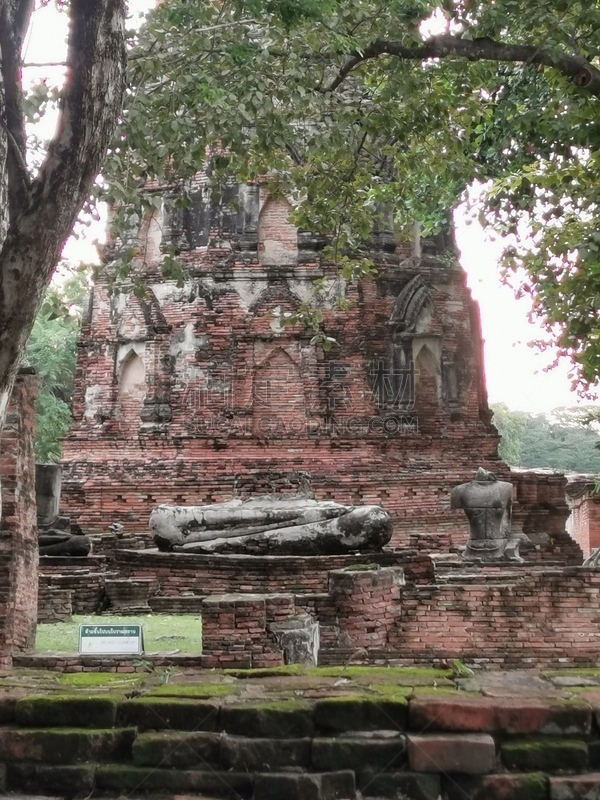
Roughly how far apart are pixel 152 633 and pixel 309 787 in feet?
14.8

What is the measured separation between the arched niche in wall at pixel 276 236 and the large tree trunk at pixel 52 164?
10677 mm

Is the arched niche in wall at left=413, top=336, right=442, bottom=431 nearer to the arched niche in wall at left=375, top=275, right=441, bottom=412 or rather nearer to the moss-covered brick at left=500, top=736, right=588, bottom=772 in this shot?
the arched niche in wall at left=375, top=275, right=441, bottom=412

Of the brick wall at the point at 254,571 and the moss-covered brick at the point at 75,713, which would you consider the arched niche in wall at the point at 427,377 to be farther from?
the moss-covered brick at the point at 75,713

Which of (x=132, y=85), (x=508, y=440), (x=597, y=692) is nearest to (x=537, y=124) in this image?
(x=132, y=85)

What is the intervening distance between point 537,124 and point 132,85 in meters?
4.01

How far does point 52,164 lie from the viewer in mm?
4547

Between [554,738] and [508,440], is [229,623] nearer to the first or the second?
[554,738]

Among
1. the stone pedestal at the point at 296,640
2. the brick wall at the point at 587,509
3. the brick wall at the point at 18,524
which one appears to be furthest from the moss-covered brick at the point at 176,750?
the brick wall at the point at 587,509

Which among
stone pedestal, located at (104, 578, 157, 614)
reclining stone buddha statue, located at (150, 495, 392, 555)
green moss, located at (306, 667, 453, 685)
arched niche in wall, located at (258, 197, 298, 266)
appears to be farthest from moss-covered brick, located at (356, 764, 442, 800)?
arched niche in wall, located at (258, 197, 298, 266)

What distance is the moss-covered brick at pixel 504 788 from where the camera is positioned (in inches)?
114

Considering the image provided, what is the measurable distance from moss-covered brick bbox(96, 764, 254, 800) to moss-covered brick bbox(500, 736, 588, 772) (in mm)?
874

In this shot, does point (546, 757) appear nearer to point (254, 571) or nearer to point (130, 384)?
point (254, 571)

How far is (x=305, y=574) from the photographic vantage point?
8.98 m

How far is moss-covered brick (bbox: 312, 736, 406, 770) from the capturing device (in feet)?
9.90
